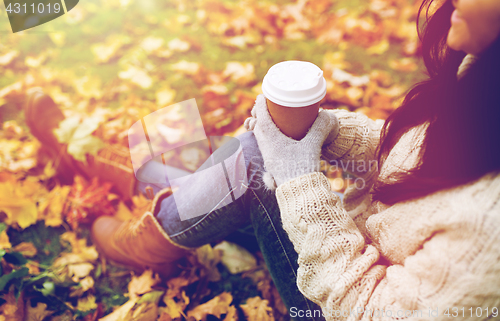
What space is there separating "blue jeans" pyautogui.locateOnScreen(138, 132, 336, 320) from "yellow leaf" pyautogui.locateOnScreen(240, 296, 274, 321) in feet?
0.80

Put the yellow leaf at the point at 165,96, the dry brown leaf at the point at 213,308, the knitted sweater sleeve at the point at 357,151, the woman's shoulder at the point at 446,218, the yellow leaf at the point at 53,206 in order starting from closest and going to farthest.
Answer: the woman's shoulder at the point at 446,218, the knitted sweater sleeve at the point at 357,151, the dry brown leaf at the point at 213,308, the yellow leaf at the point at 53,206, the yellow leaf at the point at 165,96

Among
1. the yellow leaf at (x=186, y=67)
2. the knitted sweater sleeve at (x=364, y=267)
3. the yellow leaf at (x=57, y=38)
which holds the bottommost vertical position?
the yellow leaf at (x=186, y=67)

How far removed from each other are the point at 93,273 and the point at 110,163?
42cm

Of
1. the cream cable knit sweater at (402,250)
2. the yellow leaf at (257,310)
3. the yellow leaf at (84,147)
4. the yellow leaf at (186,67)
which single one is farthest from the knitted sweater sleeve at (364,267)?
the yellow leaf at (186,67)

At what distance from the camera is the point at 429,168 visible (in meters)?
0.52

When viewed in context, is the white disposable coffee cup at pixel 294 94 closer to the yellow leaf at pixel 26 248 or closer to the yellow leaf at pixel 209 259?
the yellow leaf at pixel 209 259

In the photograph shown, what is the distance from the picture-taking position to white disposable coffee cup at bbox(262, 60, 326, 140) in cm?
61

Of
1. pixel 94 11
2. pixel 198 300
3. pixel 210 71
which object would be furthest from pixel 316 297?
pixel 94 11

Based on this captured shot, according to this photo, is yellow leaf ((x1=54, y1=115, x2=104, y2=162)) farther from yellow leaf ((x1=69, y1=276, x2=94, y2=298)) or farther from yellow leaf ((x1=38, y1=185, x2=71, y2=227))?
yellow leaf ((x1=69, y1=276, x2=94, y2=298))

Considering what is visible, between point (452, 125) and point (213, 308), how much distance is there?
34.4 inches

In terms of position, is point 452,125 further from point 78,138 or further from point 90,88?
point 90,88

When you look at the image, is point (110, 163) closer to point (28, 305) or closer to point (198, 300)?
point (28, 305)

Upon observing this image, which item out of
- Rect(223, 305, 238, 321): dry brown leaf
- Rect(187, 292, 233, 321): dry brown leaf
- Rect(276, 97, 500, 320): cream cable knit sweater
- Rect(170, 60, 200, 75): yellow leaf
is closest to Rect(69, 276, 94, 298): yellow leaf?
Rect(187, 292, 233, 321): dry brown leaf

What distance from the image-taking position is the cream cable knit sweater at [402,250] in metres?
0.42
